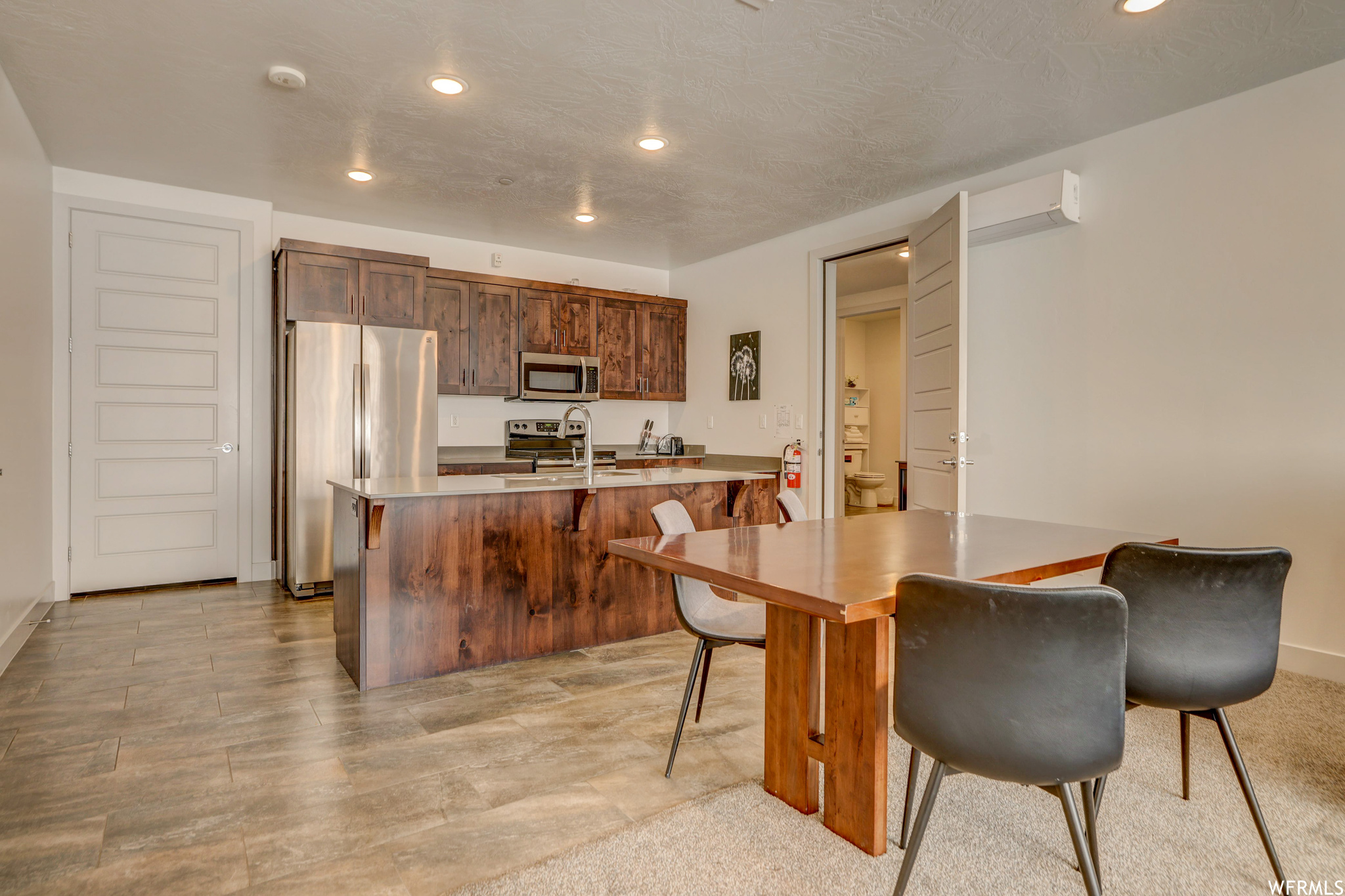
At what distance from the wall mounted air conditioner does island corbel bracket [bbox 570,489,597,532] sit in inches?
99.6

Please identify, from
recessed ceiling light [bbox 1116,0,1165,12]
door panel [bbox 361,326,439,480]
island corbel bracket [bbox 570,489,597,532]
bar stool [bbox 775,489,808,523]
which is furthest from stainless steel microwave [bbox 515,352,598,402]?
recessed ceiling light [bbox 1116,0,1165,12]

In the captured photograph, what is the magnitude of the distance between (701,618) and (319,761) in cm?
127

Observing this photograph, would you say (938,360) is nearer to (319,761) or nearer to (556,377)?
(556,377)

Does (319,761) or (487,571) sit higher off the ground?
(487,571)

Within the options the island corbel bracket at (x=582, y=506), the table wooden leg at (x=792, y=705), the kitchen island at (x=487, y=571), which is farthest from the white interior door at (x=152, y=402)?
the table wooden leg at (x=792, y=705)

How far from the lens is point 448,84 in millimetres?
2963

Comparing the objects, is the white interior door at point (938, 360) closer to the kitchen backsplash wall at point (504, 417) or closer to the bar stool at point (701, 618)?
A: the bar stool at point (701, 618)

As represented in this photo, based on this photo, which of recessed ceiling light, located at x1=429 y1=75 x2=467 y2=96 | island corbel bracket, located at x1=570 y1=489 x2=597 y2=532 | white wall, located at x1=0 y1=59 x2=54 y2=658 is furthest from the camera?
island corbel bracket, located at x1=570 y1=489 x2=597 y2=532

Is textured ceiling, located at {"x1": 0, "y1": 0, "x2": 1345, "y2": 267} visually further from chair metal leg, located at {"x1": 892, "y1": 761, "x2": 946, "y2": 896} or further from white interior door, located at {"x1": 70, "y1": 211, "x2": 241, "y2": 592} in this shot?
chair metal leg, located at {"x1": 892, "y1": 761, "x2": 946, "y2": 896}

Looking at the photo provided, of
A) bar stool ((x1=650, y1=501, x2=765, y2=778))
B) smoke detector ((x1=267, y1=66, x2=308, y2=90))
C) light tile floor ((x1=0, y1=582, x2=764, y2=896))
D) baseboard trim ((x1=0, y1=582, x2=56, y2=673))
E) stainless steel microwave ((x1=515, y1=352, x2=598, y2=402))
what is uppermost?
smoke detector ((x1=267, y1=66, x2=308, y2=90))

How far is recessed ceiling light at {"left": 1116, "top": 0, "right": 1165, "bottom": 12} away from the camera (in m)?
2.38

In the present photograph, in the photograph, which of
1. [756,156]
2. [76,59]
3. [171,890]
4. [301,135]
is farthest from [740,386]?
[171,890]

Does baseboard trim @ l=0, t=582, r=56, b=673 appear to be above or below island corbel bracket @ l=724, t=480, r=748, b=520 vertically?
below

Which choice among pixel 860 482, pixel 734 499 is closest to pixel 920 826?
pixel 734 499
